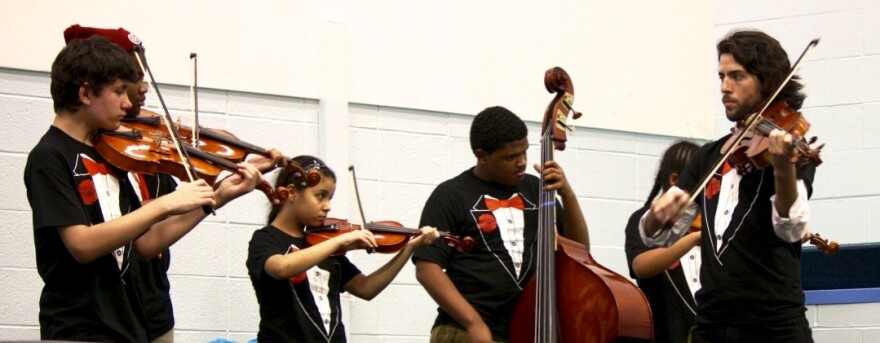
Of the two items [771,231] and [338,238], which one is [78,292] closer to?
[338,238]

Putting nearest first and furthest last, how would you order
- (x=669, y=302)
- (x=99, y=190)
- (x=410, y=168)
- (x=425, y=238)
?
1. (x=99, y=190)
2. (x=425, y=238)
3. (x=669, y=302)
4. (x=410, y=168)

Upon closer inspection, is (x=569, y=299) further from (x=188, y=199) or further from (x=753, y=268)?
(x=188, y=199)

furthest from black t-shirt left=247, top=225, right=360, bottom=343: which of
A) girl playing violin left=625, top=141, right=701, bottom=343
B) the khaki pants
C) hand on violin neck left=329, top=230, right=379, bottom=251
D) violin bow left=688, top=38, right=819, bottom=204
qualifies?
violin bow left=688, top=38, right=819, bottom=204

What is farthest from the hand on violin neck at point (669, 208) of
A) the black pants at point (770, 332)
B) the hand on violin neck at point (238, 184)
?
the hand on violin neck at point (238, 184)

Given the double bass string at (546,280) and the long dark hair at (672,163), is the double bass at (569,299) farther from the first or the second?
the long dark hair at (672,163)

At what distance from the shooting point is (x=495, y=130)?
3.65 meters

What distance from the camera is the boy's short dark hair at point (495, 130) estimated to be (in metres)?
3.62

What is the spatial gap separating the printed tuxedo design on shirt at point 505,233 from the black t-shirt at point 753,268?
0.74m

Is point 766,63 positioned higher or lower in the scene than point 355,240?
higher

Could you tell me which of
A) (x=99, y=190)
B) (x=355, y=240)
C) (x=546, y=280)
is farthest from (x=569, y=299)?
(x=99, y=190)

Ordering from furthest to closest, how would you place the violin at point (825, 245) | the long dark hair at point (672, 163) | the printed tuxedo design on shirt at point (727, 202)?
the long dark hair at point (672, 163), the violin at point (825, 245), the printed tuxedo design on shirt at point (727, 202)

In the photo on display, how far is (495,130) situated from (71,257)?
1.34 m

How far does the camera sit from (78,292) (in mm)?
2760

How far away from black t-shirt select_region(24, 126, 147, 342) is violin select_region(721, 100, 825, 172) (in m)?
1.40
